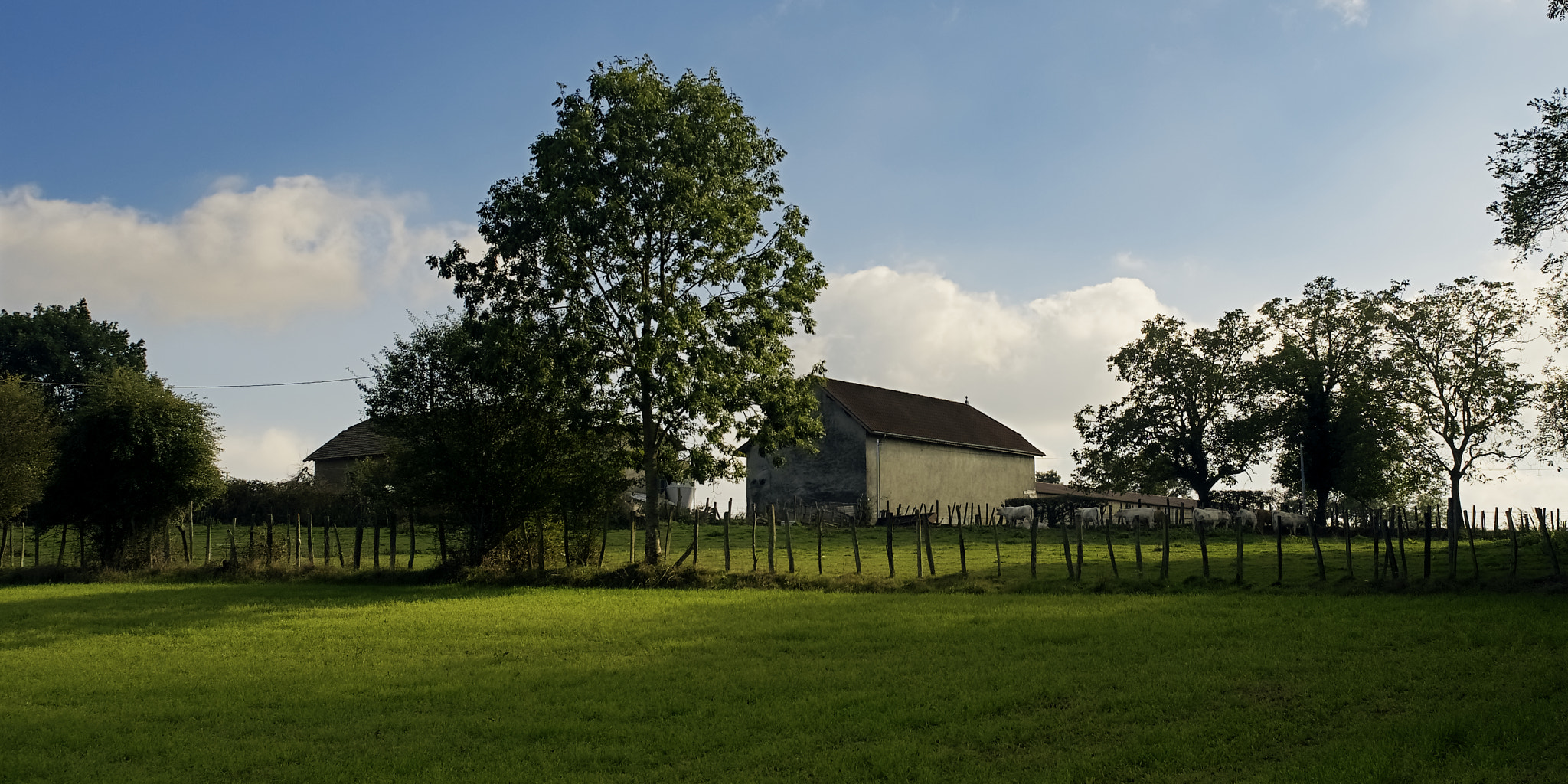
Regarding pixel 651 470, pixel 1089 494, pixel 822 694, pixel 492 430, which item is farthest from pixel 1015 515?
pixel 822 694

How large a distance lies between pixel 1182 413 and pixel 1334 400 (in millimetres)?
7650

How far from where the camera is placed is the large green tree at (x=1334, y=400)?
56875 mm

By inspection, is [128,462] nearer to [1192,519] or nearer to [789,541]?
[789,541]

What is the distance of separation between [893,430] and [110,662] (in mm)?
44748

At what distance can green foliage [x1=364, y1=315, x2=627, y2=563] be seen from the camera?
3030 centimetres

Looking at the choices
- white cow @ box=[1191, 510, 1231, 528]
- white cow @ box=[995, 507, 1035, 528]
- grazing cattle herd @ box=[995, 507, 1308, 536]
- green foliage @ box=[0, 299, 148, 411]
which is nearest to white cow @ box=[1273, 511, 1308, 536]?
grazing cattle herd @ box=[995, 507, 1308, 536]

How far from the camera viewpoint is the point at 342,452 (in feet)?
238

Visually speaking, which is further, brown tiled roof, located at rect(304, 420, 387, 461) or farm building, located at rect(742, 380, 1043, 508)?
brown tiled roof, located at rect(304, 420, 387, 461)

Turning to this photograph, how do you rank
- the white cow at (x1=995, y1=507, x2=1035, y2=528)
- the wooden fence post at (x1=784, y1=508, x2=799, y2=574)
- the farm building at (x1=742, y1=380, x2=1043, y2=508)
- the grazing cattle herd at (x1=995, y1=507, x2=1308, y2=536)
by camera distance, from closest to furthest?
the wooden fence post at (x1=784, y1=508, x2=799, y2=574) < the grazing cattle herd at (x1=995, y1=507, x2=1308, y2=536) < the farm building at (x1=742, y1=380, x2=1043, y2=508) < the white cow at (x1=995, y1=507, x2=1035, y2=528)

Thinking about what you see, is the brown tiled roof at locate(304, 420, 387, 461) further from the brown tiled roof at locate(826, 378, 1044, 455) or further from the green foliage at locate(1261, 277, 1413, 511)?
the green foliage at locate(1261, 277, 1413, 511)

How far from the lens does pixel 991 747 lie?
428 inches

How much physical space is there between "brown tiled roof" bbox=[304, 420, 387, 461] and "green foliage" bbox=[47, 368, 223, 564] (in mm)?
33538

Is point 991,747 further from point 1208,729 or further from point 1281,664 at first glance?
point 1281,664

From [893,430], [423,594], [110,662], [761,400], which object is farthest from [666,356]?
[893,430]
